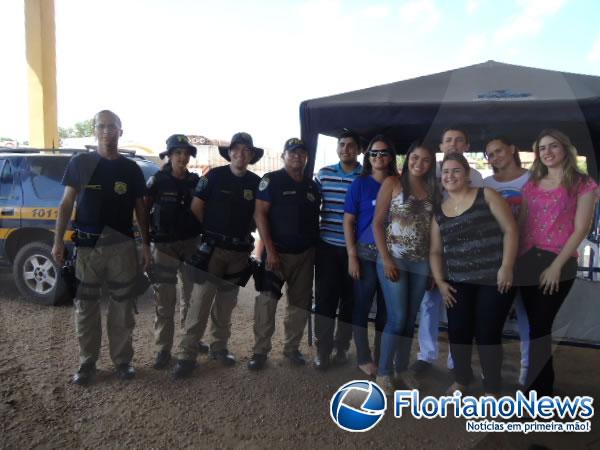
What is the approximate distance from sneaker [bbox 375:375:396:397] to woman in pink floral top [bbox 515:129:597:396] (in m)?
0.90

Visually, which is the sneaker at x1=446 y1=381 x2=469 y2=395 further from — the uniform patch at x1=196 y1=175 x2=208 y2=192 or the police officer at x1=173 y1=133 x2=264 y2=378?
the uniform patch at x1=196 y1=175 x2=208 y2=192

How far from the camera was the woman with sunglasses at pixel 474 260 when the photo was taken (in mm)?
2541

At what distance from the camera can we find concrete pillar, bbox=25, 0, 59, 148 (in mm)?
9594

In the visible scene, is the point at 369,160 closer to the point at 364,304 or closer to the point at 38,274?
the point at 364,304

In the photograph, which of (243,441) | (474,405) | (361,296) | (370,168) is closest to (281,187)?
(370,168)

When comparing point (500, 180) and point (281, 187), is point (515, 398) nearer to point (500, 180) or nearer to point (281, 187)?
point (500, 180)

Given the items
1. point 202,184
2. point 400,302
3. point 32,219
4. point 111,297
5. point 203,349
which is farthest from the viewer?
point 32,219

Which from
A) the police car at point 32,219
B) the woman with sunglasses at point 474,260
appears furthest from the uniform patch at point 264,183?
the police car at point 32,219

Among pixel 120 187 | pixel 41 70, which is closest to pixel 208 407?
pixel 120 187

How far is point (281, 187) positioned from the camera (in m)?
3.19

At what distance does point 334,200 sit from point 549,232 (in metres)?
1.44

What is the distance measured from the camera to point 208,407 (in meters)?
2.80

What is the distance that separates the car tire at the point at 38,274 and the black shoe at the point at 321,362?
9.86ft

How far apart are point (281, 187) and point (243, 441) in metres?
1.70
